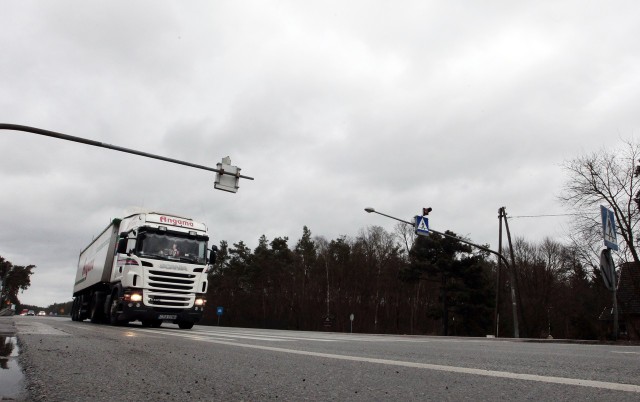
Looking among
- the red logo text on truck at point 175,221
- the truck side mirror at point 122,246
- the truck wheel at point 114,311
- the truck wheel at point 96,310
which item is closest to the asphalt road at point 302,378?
the truck side mirror at point 122,246

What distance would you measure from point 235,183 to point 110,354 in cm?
1057

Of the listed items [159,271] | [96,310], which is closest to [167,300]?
[159,271]

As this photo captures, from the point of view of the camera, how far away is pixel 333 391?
3555mm

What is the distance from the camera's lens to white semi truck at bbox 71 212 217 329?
14.6 metres

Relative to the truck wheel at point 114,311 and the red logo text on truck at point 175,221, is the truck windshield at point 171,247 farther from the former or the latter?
the truck wheel at point 114,311

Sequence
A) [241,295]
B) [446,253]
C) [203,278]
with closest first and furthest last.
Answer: [203,278] < [446,253] < [241,295]

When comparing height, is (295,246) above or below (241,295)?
above

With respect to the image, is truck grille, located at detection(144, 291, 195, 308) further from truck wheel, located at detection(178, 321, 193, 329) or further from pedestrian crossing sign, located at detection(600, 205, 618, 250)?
pedestrian crossing sign, located at detection(600, 205, 618, 250)

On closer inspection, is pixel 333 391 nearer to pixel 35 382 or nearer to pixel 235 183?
pixel 35 382

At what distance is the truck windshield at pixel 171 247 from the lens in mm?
14971

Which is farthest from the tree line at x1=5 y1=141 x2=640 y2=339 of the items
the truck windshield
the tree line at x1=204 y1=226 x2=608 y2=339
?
the truck windshield

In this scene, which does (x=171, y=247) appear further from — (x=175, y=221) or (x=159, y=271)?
(x=175, y=221)

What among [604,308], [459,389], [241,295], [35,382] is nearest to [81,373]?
[35,382]

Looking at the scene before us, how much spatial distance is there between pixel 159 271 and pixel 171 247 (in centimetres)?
89
